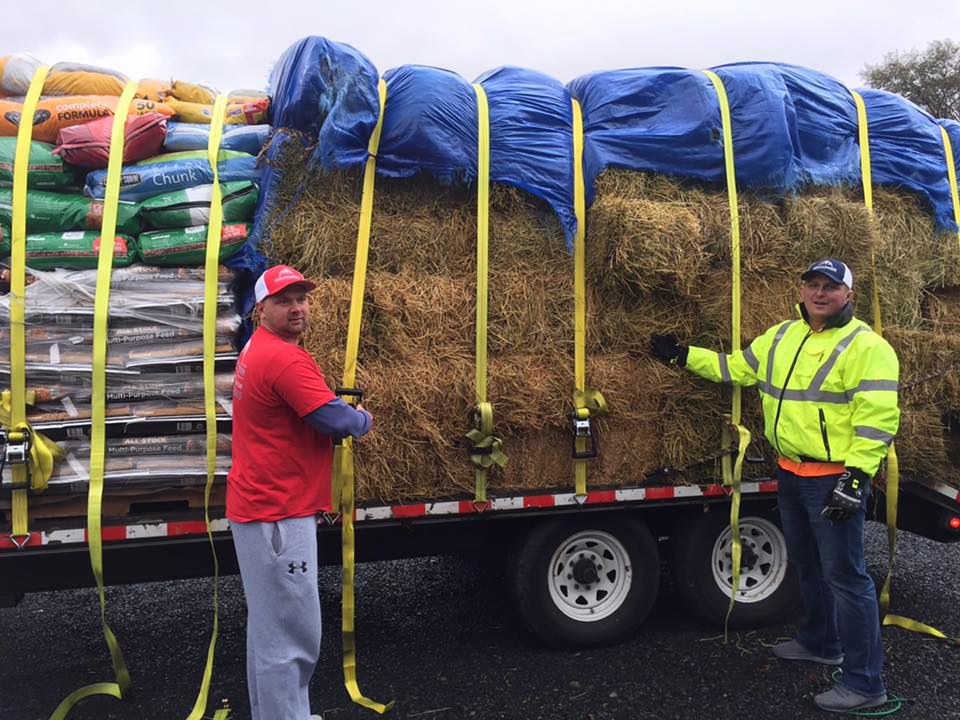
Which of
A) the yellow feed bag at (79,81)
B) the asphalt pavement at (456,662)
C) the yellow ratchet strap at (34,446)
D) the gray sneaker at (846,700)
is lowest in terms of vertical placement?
the asphalt pavement at (456,662)

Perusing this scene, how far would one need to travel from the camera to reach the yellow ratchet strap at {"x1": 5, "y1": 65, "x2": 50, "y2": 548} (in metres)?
3.54

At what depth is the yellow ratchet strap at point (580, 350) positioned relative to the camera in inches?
164

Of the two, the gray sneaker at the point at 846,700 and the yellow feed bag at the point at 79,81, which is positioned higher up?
the yellow feed bag at the point at 79,81

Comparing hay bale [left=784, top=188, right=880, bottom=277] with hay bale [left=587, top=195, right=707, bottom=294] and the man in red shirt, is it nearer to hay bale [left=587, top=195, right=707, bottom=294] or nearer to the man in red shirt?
hay bale [left=587, top=195, right=707, bottom=294]

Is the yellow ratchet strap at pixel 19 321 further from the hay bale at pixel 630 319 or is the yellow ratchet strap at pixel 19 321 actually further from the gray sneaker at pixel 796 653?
the gray sneaker at pixel 796 653

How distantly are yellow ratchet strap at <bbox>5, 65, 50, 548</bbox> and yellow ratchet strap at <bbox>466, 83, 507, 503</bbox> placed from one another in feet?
7.13

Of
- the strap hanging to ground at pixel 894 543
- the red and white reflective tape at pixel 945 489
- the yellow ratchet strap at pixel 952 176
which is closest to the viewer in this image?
the strap hanging to ground at pixel 894 543

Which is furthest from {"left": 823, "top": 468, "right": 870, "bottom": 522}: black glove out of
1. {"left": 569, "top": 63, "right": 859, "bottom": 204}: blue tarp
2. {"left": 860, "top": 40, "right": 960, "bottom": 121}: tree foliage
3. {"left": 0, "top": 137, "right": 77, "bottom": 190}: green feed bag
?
{"left": 860, "top": 40, "right": 960, "bottom": 121}: tree foliage

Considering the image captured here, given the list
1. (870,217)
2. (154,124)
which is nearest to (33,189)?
(154,124)

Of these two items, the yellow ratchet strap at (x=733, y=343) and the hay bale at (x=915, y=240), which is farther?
the hay bale at (x=915, y=240)

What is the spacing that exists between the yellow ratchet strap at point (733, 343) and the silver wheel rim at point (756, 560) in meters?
0.26

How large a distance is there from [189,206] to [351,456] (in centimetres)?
153

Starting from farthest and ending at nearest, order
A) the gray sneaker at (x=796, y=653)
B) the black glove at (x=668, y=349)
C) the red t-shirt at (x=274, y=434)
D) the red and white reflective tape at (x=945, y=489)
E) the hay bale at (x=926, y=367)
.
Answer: the red and white reflective tape at (x=945, y=489) < the hay bale at (x=926, y=367) < the black glove at (x=668, y=349) < the gray sneaker at (x=796, y=653) < the red t-shirt at (x=274, y=434)

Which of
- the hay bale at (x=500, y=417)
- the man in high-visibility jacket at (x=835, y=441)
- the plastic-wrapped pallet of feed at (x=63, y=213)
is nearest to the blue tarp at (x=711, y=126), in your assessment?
the man in high-visibility jacket at (x=835, y=441)
